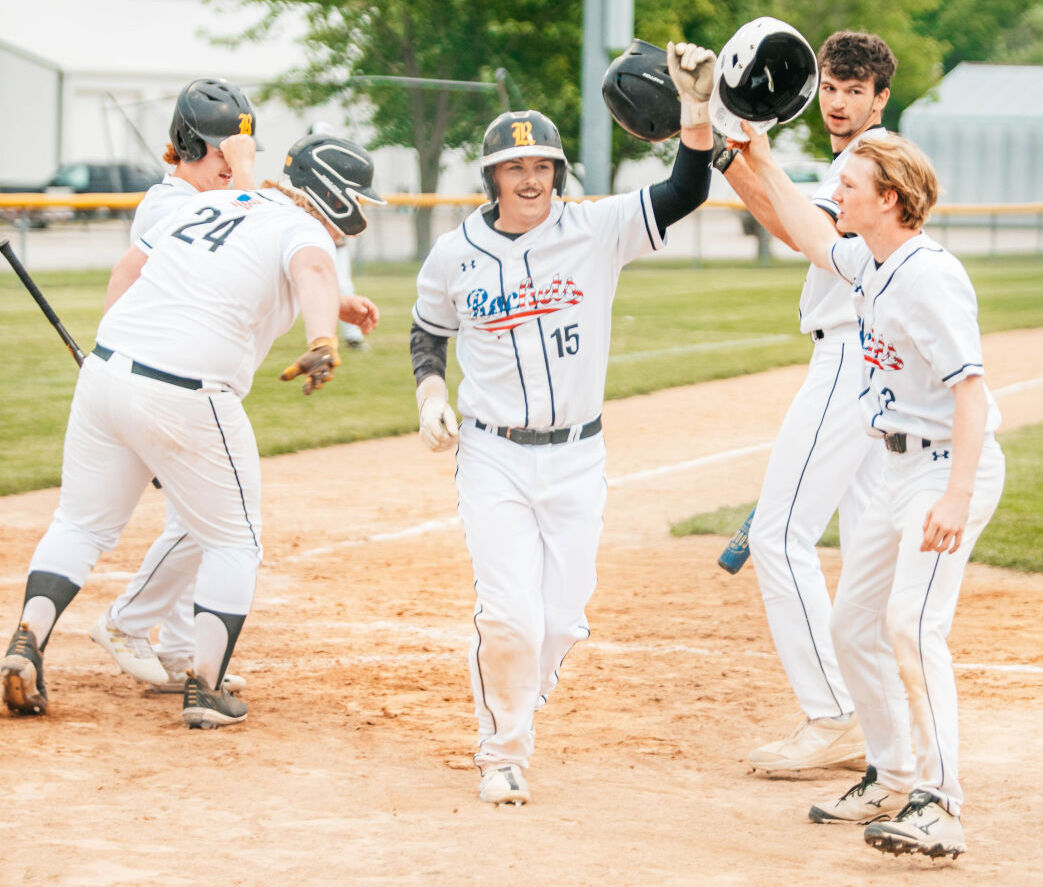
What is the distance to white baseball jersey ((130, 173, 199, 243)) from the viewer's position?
5.30m

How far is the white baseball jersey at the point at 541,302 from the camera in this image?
14.5ft

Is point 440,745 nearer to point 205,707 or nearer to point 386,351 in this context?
point 205,707

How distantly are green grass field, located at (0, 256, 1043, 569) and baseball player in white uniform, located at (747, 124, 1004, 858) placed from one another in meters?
3.83

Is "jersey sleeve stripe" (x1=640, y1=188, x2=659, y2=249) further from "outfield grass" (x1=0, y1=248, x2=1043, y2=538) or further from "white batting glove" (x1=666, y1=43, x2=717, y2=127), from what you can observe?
"outfield grass" (x1=0, y1=248, x2=1043, y2=538)

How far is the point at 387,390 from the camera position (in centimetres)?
1329

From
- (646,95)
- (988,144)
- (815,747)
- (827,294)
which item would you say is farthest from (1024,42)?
(815,747)

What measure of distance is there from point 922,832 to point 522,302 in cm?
186

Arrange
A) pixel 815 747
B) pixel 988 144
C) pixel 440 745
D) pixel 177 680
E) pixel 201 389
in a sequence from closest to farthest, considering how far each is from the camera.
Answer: pixel 815 747 < pixel 201 389 < pixel 440 745 < pixel 177 680 < pixel 988 144

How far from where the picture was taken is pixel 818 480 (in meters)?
4.71

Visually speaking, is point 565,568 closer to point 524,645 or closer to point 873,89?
point 524,645

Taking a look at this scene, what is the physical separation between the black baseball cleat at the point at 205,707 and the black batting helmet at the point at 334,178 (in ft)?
5.28

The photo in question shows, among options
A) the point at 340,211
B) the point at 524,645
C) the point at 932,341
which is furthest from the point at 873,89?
the point at 524,645

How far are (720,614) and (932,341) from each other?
123 inches

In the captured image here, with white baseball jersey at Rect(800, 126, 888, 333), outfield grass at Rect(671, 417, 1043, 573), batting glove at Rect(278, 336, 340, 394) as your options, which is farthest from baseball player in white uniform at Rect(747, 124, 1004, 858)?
outfield grass at Rect(671, 417, 1043, 573)
